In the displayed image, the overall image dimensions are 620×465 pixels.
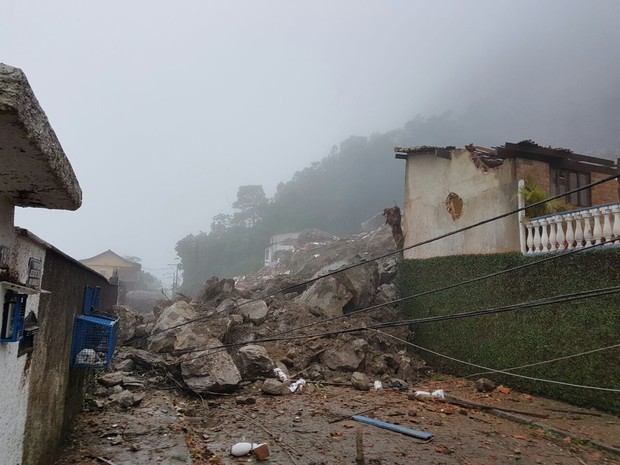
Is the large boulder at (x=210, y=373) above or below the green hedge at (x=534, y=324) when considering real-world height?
below

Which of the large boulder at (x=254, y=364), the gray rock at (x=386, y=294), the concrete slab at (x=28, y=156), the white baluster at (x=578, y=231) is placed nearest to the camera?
the concrete slab at (x=28, y=156)

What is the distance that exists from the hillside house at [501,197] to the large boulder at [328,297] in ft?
8.38

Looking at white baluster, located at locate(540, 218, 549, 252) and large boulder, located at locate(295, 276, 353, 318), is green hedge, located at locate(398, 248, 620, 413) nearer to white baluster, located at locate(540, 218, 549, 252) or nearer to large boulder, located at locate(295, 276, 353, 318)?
white baluster, located at locate(540, 218, 549, 252)

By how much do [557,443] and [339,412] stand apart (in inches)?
146

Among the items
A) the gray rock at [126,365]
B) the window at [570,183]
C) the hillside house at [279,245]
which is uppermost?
the hillside house at [279,245]

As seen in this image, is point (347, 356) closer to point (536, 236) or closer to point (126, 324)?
point (536, 236)

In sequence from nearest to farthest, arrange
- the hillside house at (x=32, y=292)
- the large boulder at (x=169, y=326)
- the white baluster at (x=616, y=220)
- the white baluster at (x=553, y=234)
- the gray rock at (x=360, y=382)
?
the hillside house at (x=32, y=292), the white baluster at (x=616, y=220), the white baluster at (x=553, y=234), the gray rock at (x=360, y=382), the large boulder at (x=169, y=326)

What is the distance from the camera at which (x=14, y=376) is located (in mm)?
3156

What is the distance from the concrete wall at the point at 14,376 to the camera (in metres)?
2.84

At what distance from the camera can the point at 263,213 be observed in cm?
5344

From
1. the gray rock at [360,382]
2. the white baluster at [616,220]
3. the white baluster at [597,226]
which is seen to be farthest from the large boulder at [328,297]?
the white baluster at [616,220]

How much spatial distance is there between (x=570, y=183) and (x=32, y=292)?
12266mm

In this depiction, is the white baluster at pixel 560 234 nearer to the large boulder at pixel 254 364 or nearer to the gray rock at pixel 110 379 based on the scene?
the large boulder at pixel 254 364

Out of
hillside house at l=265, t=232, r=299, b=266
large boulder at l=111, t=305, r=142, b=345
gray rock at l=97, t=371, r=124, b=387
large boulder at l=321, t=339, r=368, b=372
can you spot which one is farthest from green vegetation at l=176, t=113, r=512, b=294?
gray rock at l=97, t=371, r=124, b=387
